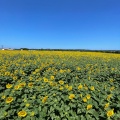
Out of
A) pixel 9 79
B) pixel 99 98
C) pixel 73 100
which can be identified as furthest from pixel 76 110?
pixel 9 79

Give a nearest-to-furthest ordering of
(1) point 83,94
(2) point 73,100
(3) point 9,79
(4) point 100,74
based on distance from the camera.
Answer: (2) point 73,100
(1) point 83,94
(3) point 9,79
(4) point 100,74

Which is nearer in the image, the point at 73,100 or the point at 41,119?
the point at 41,119

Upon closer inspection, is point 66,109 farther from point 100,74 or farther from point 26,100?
point 100,74

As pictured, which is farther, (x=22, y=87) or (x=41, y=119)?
(x=22, y=87)

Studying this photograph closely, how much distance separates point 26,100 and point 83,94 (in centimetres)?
115

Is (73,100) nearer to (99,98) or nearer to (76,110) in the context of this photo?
(76,110)

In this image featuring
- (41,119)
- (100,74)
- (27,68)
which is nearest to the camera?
(41,119)

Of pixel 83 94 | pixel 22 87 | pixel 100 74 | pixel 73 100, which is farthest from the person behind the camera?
pixel 100 74

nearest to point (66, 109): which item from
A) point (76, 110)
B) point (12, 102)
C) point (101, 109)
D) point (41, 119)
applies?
point (76, 110)

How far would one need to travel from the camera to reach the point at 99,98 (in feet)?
10.4

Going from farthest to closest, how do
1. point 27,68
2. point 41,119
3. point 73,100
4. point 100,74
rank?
point 27,68 < point 100,74 < point 73,100 < point 41,119

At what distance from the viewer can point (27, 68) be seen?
6164 mm

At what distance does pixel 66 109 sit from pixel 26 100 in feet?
2.45

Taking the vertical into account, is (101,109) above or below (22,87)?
below
